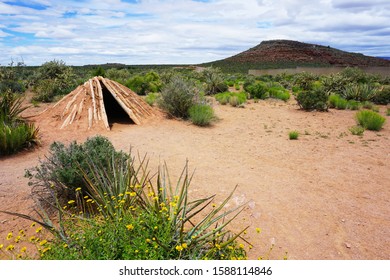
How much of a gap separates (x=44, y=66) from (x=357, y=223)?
20.1 meters

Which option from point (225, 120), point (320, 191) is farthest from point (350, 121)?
point (320, 191)

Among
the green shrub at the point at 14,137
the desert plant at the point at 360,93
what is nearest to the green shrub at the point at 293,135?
the green shrub at the point at 14,137

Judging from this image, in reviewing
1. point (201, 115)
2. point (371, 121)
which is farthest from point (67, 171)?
point (371, 121)

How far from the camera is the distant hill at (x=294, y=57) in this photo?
181 feet

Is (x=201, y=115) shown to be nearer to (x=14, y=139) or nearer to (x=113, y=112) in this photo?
(x=113, y=112)

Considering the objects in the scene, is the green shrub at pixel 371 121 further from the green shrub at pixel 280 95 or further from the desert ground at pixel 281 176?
the green shrub at pixel 280 95

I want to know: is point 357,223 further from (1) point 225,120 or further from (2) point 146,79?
(2) point 146,79

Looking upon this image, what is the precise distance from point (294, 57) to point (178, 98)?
55.2 metres

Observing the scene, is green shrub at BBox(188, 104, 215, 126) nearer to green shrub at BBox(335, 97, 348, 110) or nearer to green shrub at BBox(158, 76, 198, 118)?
green shrub at BBox(158, 76, 198, 118)

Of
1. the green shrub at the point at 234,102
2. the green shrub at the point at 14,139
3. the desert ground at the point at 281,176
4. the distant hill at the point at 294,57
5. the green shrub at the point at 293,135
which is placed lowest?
the desert ground at the point at 281,176

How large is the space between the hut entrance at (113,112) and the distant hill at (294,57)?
147 feet

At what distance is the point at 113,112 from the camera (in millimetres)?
11055
